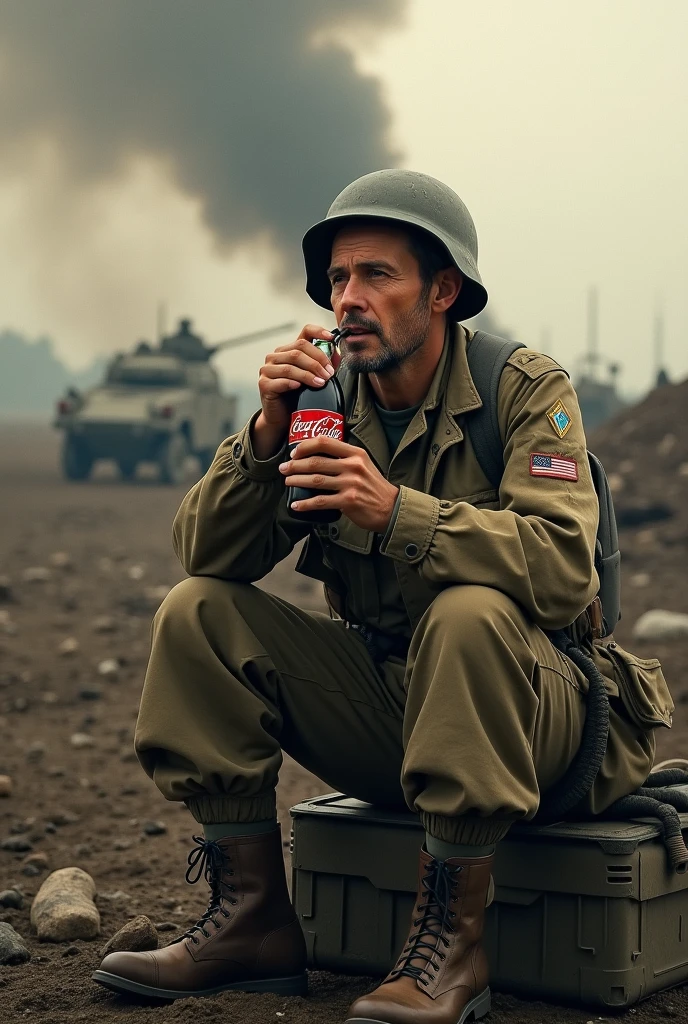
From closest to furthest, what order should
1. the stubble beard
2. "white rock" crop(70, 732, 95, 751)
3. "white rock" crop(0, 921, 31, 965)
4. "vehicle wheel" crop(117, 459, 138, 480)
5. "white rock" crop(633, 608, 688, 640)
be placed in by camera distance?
the stubble beard → "white rock" crop(0, 921, 31, 965) → "white rock" crop(70, 732, 95, 751) → "white rock" crop(633, 608, 688, 640) → "vehicle wheel" crop(117, 459, 138, 480)

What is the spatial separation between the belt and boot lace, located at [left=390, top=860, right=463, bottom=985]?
65 cm

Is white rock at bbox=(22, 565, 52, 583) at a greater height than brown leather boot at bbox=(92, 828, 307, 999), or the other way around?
white rock at bbox=(22, 565, 52, 583)

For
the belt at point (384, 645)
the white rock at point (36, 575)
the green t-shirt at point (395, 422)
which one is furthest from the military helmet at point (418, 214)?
the white rock at point (36, 575)

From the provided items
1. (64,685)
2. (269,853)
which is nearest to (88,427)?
(64,685)

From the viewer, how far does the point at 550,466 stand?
323 cm

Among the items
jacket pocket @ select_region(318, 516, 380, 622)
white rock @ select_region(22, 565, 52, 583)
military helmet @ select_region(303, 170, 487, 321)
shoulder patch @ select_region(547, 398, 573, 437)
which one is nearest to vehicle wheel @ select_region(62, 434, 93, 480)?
white rock @ select_region(22, 565, 52, 583)

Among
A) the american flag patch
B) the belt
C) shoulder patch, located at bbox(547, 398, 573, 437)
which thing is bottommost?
the belt

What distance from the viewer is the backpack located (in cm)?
342

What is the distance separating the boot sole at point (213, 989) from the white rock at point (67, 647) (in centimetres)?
584

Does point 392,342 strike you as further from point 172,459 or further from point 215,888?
point 172,459

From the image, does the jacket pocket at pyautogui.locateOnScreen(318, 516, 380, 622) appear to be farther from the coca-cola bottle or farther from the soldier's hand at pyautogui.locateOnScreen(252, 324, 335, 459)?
the soldier's hand at pyautogui.locateOnScreen(252, 324, 335, 459)

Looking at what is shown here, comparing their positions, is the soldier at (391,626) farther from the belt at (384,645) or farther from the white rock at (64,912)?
the white rock at (64,912)

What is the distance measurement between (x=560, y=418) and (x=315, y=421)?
559 millimetres

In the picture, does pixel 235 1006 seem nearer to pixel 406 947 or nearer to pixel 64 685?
pixel 406 947
